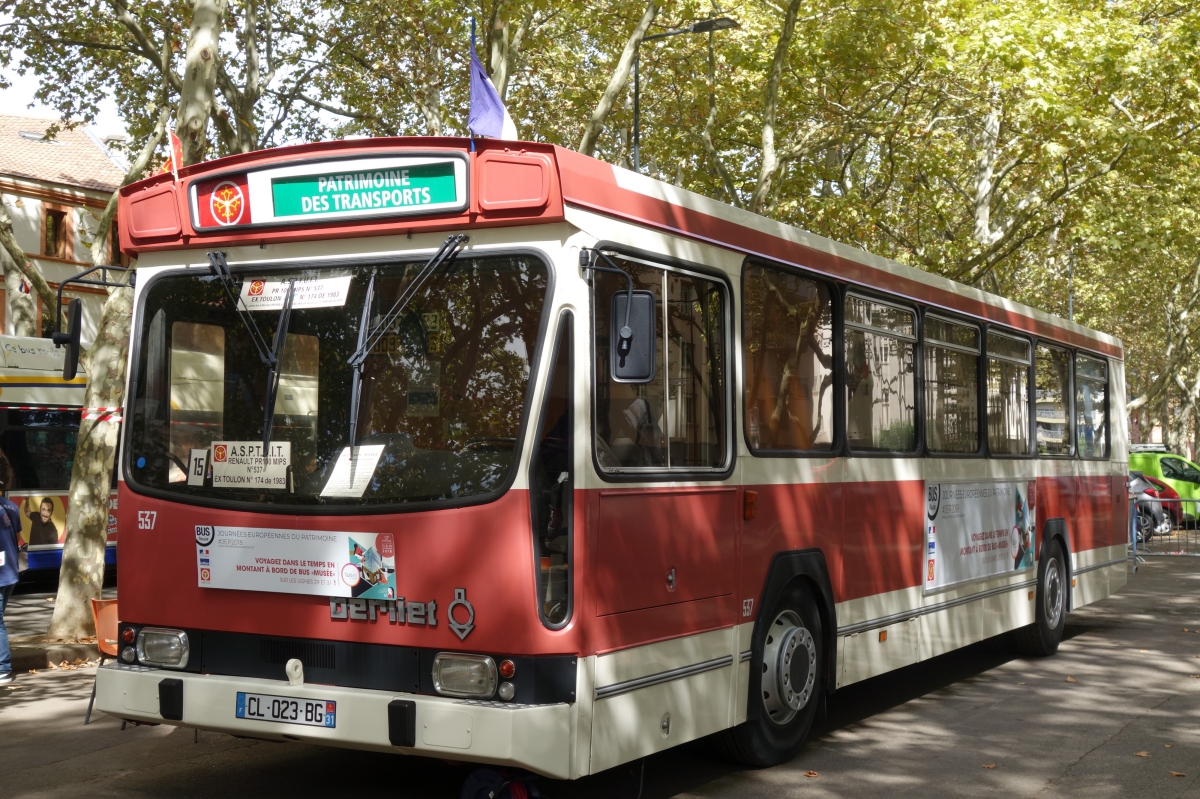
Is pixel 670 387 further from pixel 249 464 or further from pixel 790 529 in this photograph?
pixel 249 464

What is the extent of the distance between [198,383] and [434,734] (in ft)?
7.07

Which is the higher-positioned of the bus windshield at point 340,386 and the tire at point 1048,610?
the bus windshield at point 340,386

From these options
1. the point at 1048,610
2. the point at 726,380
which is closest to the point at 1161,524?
the point at 1048,610

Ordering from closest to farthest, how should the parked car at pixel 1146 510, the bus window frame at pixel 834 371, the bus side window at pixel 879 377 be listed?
1. the bus window frame at pixel 834 371
2. the bus side window at pixel 879 377
3. the parked car at pixel 1146 510

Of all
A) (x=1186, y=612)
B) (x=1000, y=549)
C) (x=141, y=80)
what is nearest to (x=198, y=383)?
(x=1000, y=549)

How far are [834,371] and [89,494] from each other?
7.18 meters

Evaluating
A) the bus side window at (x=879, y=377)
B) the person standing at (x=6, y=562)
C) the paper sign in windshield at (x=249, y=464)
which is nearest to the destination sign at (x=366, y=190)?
the paper sign in windshield at (x=249, y=464)

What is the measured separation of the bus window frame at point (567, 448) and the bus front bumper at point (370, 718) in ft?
1.39

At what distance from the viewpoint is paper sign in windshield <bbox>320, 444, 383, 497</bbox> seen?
5977mm

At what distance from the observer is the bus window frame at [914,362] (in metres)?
8.52

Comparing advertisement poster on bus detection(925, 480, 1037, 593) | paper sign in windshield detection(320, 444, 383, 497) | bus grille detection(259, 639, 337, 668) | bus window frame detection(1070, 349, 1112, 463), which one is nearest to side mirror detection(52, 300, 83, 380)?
paper sign in windshield detection(320, 444, 383, 497)

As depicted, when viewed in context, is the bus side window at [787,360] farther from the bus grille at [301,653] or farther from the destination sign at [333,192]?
the bus grille at [301,653]

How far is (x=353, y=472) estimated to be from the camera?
601 centimetres

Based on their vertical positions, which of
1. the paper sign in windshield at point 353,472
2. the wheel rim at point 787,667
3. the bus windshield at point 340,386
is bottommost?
the wheel rim at point 787,667
